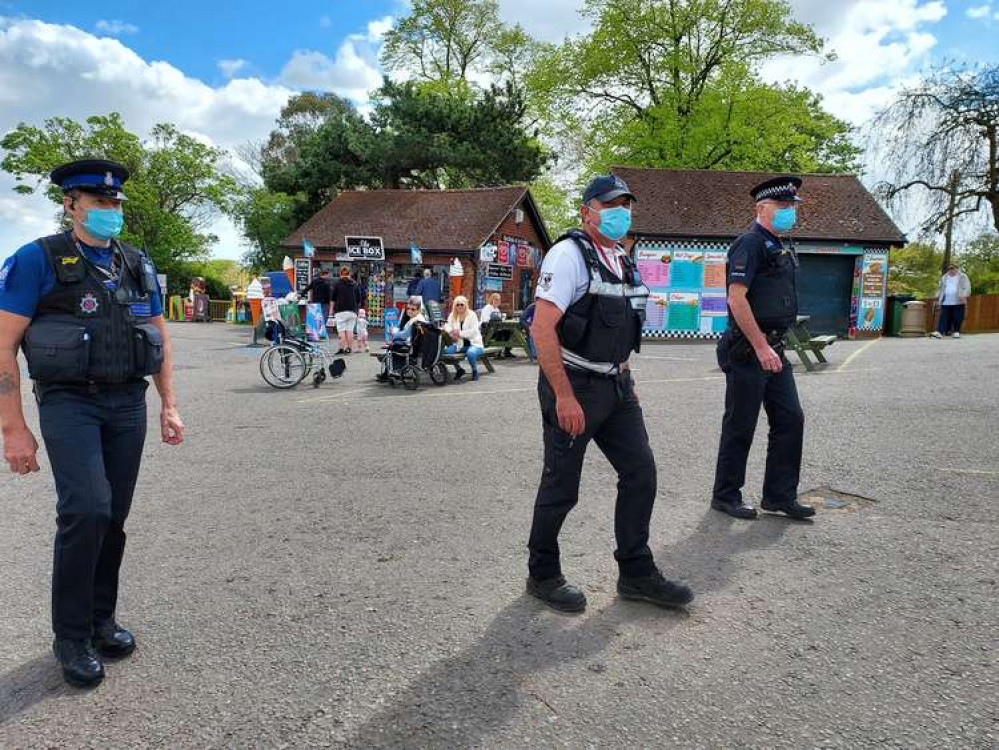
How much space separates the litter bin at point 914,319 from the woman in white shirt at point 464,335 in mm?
15934

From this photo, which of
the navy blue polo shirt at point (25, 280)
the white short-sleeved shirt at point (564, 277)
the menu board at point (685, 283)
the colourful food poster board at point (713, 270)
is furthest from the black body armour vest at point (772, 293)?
the colourful food poster board at point (713, 270)

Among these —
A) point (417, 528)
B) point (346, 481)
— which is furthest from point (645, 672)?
point (346, 481)

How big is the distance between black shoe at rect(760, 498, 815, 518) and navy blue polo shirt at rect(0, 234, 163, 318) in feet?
13.6

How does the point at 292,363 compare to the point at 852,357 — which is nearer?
the point at 292,363

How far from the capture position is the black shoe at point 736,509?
4613mm

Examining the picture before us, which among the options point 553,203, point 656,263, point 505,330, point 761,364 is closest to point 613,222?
point 761,364

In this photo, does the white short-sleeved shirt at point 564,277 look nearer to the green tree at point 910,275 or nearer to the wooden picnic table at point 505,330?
the wooden picnic table at point 505,330

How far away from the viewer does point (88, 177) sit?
2775 millimetres

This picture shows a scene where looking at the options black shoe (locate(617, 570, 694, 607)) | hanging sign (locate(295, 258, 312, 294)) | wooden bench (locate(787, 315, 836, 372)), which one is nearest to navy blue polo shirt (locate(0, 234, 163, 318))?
black shoe (locate(617, 570, 694, 607))

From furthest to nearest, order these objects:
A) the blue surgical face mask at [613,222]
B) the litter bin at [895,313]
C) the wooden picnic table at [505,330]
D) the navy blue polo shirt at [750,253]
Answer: the litter bin at [895,313]
the wooden picnic table at [505,330]
the navy blue polo shirt at [750,253]
the blue surgical face mask at [613,222]

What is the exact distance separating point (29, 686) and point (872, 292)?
24756 millimetres

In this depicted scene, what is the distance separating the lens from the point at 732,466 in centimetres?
471

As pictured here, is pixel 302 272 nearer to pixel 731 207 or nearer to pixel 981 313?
pixel 731 207

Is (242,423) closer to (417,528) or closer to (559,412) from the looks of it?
(417,528)
